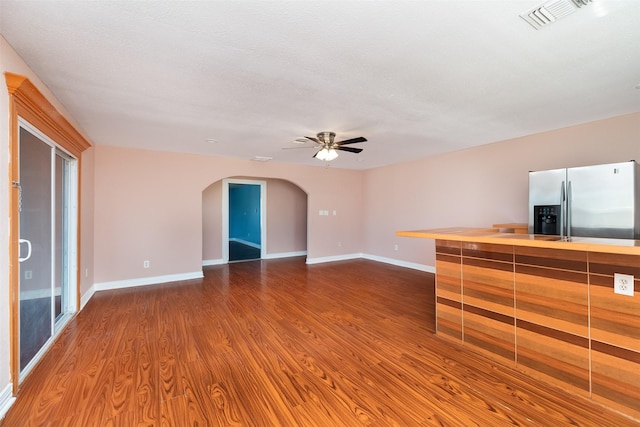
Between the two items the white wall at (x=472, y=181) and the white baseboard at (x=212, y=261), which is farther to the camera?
the white baseboard at (x=212, y=261)

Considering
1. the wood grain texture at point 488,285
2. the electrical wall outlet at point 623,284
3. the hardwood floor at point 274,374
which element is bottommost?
the hardwood floor at point 274,374

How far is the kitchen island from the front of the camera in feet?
5.79

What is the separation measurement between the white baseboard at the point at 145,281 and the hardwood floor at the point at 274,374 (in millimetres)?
739

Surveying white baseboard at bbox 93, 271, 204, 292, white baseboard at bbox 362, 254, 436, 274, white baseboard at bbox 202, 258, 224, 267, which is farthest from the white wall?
white baseboard at bbox 93, 271, 204, 292

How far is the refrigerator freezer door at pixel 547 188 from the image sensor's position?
3.18 meters

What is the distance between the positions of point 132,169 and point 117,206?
67 centimetres

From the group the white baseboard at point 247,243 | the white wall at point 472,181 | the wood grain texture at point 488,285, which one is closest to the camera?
the wood grain texture at point 488,285

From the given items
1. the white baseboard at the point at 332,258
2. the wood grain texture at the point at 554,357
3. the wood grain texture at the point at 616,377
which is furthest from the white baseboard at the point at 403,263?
the wood grain texture at the point at 616,377

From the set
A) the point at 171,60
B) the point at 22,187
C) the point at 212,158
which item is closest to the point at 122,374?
the point at 22,187

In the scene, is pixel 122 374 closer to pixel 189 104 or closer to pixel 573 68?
pixel 189 104

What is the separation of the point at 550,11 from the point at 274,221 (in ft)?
21.8

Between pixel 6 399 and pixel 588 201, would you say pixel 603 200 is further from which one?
pixel 6 399

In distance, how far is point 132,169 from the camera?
4.71 metres

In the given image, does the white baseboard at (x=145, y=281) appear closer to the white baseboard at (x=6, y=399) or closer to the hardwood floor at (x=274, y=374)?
the hardwood floor at (x=274, y=374)
